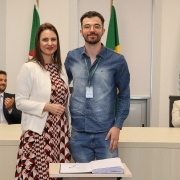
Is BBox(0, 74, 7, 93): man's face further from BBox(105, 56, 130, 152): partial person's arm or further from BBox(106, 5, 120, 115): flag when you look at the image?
BBox(105, 56, 130, 152): partial person's arm

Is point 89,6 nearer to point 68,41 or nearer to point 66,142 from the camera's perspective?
point 68,41

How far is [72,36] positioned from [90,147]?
10.7ft

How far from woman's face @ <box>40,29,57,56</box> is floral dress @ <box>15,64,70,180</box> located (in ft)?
0.56

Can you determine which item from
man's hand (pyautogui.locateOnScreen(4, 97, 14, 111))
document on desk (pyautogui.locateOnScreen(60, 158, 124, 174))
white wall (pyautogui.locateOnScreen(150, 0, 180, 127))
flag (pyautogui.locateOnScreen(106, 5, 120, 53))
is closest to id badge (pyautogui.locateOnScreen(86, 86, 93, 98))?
document on desk (pyautogui.locateOnScreen(60, 158, 124, 174))

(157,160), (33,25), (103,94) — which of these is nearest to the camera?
(103,94)

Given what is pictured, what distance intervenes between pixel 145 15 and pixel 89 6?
0.87 m

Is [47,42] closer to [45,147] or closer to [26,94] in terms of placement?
[26,94]

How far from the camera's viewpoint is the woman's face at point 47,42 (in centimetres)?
223

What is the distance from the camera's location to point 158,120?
210 inches

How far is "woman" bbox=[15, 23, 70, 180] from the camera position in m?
2.20

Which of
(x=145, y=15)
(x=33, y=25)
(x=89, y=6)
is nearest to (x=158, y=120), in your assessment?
(x=145, y=15)

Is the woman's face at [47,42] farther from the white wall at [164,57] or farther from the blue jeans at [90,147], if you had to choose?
the white wall at [164,57]

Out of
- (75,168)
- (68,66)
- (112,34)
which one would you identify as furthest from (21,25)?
(75,168)

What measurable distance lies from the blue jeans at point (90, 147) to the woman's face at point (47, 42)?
57 centimetres
